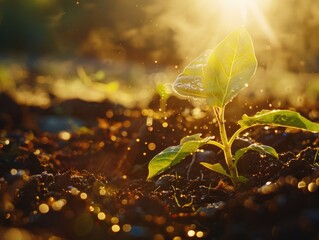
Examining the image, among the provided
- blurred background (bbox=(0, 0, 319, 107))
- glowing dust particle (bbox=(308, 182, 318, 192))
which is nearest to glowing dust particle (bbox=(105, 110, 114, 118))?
blurred background (bbox=(0, 0, 319, 107))

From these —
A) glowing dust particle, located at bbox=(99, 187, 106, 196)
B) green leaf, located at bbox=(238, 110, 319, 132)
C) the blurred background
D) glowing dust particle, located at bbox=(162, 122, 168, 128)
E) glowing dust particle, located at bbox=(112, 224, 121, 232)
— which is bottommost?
the blurred background

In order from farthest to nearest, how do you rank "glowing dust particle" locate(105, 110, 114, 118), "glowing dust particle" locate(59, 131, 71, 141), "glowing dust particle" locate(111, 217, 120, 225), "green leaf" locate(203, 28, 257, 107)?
"glowing dust particle" locate(105, 110, 114, 118), "glowing dust particle" locate(59, 131, 71, 141), "green leaf" locate(203, 28, 257, 107), "glowing dust particle" locate(111, 217, 120, 225)

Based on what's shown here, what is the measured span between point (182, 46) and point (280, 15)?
119 centimetres

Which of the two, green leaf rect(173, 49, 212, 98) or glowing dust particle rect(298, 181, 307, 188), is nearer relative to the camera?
glowing dust particle rect(298, 181, 307, 188)

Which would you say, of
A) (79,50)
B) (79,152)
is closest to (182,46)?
(79,50)

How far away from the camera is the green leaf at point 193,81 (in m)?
1.59

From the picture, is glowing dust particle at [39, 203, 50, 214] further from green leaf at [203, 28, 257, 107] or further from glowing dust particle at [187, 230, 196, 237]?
green leaf at [203, 28, 257, 107]

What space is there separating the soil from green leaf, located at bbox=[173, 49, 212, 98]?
0.37m

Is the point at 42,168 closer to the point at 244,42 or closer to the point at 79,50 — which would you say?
the point at 244,42

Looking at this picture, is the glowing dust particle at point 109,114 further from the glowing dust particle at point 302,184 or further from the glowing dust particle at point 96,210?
the glowing dust particle at point 302,184

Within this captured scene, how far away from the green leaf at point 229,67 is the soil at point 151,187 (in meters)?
0.33

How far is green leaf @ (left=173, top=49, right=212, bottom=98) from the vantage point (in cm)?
159

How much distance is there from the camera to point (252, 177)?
1.71 m

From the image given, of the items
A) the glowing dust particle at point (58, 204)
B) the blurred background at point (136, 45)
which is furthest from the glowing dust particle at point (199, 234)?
the blurred background at point (136, 45)
